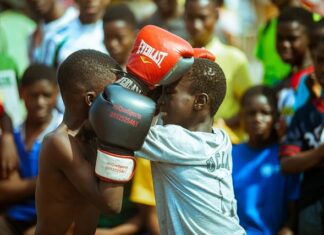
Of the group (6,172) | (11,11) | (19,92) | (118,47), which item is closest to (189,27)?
(118,47)

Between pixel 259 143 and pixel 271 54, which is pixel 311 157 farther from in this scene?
pixel 271 54

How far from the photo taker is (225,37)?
23.6 ft

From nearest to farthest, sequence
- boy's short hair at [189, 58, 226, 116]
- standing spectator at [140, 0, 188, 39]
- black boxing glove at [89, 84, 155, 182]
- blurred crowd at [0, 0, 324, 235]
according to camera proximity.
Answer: black boxing glove at [89, 84, 155, 182] → boy's short hair at [189, 58, 226, 116] → blurred crowd at [0, 0, 324, 235] → standing spectator at [140, 0, 188, 39]

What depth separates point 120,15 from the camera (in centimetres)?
633

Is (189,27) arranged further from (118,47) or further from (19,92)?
(19,92)

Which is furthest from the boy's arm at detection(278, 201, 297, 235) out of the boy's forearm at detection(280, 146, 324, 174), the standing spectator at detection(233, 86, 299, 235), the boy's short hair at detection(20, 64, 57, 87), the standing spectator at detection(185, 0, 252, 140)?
the boy's short hair at detection(20, 64, 57, 87)

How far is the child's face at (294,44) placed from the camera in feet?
20.0

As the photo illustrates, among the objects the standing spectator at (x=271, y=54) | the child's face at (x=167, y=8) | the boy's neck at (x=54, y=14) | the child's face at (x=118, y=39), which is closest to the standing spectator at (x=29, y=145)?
the child's face at (x=118, y=39)

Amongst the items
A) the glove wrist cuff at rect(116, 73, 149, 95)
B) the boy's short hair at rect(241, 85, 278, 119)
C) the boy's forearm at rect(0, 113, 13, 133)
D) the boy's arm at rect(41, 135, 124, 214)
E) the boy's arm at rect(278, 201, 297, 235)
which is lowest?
the boy's forearm at rect(0, 113, 13, 133)

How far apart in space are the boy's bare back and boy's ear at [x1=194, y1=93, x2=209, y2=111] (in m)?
0.51

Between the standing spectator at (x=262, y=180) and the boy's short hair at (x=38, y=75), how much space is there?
4.36 feet

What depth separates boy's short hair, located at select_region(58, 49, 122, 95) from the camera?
388 cm

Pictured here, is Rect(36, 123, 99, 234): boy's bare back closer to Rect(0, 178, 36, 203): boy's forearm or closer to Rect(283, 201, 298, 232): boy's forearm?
Rect(0, 178, 36, 203): boy's forearm

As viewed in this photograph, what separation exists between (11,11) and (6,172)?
2.70 metres
